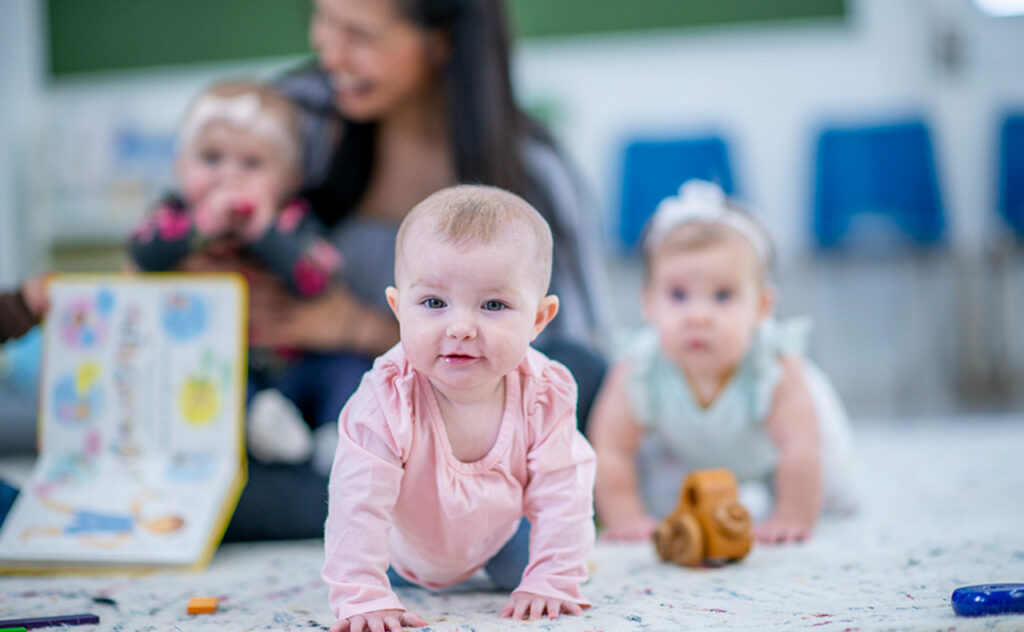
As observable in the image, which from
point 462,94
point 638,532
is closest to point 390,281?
point 462,94

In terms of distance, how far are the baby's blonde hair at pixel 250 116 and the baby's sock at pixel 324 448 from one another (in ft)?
1.59

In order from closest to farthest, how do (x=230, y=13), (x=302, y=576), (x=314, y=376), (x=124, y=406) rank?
(x=302, y=576)
(x=124, y=406)
(x=314, y=376)
(x=230, y=13)

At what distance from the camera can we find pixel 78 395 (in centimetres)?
119

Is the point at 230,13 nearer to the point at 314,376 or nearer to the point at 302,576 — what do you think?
the point at 314,376

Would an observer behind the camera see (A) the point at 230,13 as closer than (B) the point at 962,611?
No

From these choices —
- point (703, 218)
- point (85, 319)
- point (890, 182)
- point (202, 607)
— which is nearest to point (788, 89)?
point (890, 182)

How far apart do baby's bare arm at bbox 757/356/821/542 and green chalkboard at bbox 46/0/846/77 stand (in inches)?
82.6

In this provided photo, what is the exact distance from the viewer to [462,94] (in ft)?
5.32

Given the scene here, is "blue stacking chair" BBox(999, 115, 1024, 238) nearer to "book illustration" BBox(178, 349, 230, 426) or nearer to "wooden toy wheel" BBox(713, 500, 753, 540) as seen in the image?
"wooden toy wheel" BBox(713, 500, 753, 540)

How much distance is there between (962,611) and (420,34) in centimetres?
122

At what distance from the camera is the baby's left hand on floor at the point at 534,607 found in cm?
80

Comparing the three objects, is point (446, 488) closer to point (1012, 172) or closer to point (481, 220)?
point (481, 220)

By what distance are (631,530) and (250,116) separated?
35.8 inches

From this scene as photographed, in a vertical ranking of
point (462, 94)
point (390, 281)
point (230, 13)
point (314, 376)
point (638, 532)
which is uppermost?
point (230, 13)
